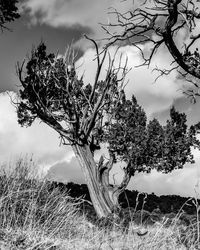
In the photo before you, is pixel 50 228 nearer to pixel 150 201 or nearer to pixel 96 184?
pixel 96 184

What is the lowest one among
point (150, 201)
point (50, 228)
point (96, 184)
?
point (50, 228)

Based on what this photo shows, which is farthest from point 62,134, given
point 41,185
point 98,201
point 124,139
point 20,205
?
point 20,205

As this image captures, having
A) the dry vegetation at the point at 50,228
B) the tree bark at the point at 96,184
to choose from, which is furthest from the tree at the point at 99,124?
the dry vegetation at the point at 50,228

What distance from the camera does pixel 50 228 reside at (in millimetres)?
7531

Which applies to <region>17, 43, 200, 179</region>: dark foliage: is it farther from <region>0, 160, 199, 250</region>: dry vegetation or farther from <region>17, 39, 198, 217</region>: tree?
<region>0, 160, 199, 250</region>: dry vegetation

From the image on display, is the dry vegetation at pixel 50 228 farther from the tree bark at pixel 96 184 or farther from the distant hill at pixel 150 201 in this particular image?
the distant hill at pixel 150 201

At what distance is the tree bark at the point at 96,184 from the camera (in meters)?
16.9

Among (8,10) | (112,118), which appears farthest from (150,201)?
(8,10)

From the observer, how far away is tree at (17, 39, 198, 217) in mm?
17594

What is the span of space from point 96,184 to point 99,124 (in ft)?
14.0

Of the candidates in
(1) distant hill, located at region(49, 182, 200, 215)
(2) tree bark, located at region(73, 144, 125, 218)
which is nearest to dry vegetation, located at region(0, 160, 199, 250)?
(2) tree bark, located at region(73, 144, 125, 218)

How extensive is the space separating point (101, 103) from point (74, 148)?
124 inches

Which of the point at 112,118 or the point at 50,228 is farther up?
the point at 112,118

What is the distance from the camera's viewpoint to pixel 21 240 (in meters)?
5.34
